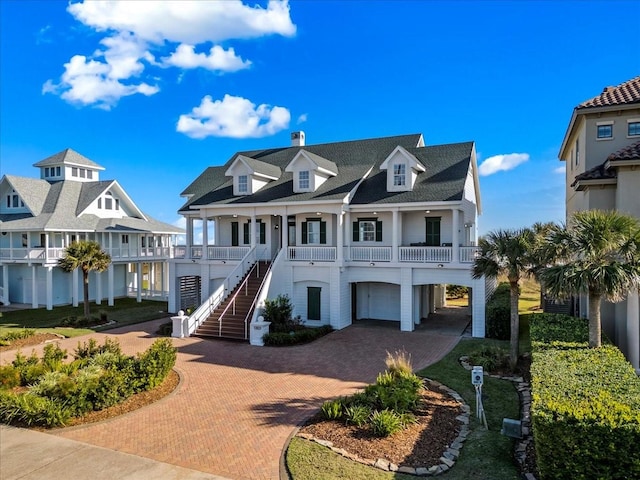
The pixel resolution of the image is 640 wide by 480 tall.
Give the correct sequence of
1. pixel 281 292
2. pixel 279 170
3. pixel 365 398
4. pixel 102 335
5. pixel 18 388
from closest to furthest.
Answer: pixel 365 398, pixel 18 388, pixel 102 335, pixel 281 292, pixel 279 170

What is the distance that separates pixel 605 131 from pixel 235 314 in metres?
19.4

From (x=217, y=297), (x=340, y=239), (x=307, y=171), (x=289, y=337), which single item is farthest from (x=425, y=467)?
(x=307, y=171)

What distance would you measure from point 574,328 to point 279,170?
2067 cm

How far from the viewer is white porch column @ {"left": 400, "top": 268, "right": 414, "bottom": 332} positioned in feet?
72.8

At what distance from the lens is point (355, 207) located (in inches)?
939

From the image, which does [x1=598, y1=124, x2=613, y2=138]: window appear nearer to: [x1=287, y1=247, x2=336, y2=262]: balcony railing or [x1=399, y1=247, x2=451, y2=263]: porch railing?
[x1=399, y1=247, x2=451, y2=263]: porch railing

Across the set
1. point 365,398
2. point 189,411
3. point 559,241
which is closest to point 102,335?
point 189,411

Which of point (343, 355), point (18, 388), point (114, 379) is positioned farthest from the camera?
point (343, 355)

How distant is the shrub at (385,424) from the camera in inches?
392

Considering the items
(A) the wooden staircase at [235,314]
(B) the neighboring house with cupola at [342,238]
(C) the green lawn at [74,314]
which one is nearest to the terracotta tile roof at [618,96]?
(B) the neighboring house with cupola at [342,238]

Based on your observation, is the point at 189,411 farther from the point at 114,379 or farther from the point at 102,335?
the point at 102,335

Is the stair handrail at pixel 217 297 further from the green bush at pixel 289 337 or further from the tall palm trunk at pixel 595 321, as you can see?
the tall palm trunk at pixel 595 321

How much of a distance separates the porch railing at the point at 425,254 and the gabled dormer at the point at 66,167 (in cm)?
3192

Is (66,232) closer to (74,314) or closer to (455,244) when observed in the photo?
(74,314)
